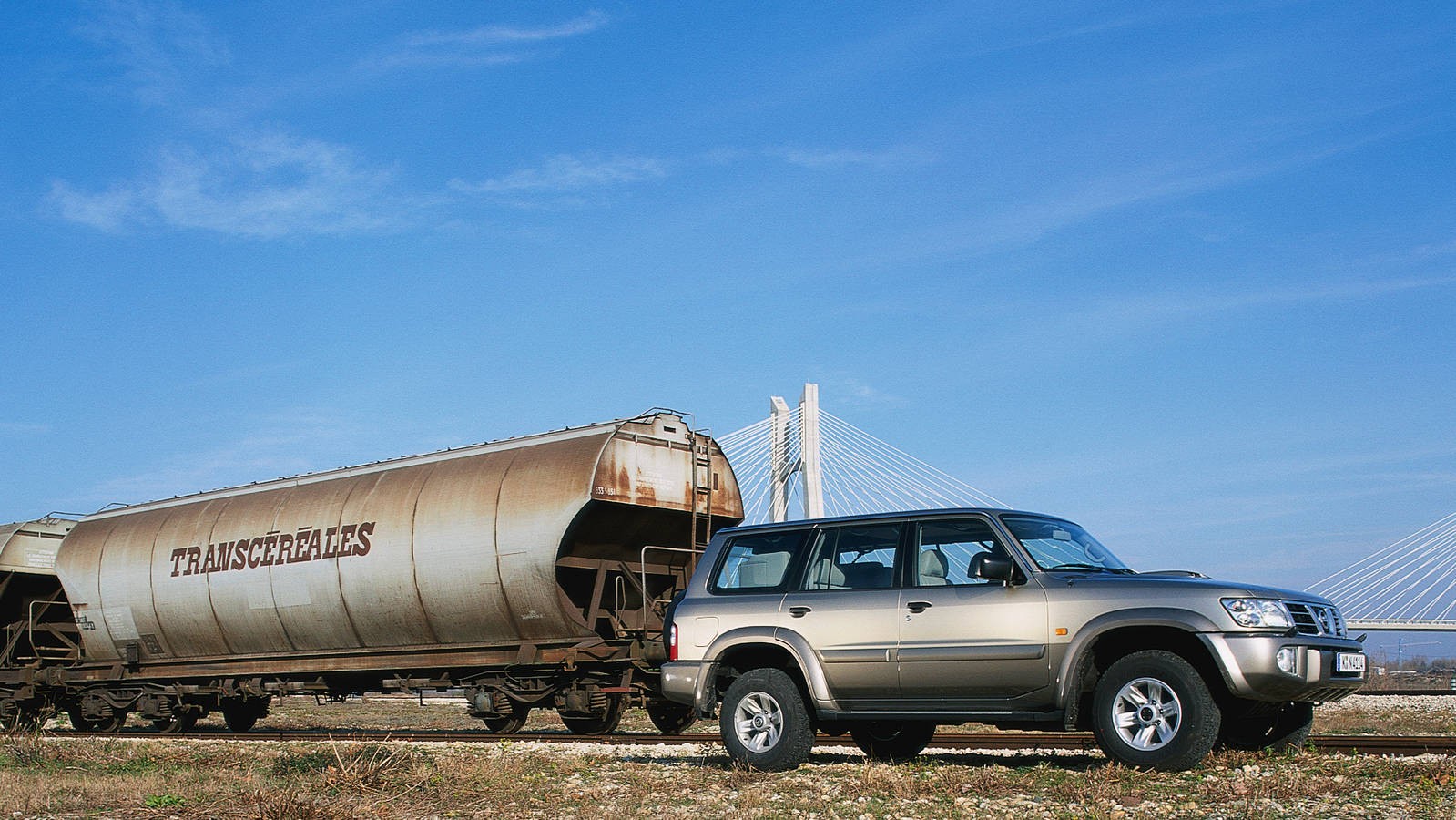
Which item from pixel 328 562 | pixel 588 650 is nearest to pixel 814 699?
pixel 588 650

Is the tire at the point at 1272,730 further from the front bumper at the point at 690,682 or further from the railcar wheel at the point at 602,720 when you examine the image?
the railcar wheel at the point at 602,720

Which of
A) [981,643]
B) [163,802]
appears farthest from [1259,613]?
[163,802]

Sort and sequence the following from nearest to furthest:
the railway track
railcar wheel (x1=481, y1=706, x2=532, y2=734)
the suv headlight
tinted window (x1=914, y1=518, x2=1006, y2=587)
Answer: the suv headlight, tinted window (x1=914, y1=518, x2=1006, y2=587), the railway track, railcar wheel (x1=481, y1=706, x2=532, y2=734)

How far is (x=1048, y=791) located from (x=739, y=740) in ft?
9.59

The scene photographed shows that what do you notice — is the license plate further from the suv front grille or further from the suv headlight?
the suv headlight

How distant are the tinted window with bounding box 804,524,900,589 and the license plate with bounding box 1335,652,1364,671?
3261 millimetres

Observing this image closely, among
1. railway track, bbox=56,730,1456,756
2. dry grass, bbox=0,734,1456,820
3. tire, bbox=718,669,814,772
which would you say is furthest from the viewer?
railway track, bbox=56,730,1456,756

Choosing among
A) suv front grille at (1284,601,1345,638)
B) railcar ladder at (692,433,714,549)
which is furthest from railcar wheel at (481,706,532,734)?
suv front grille at (1284,601,1345,638)

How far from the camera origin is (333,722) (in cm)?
2547

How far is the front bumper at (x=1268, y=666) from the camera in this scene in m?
8.80

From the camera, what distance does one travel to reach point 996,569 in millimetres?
9656

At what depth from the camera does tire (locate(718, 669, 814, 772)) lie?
415 inches

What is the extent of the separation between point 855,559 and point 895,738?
1961mm

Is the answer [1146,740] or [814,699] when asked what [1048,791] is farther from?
[814,699]
